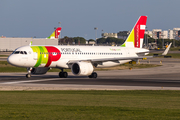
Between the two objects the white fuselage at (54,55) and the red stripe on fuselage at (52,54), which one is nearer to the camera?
the white fuselage at (54,55)

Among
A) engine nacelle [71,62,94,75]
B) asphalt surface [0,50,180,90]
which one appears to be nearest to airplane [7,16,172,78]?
engine nacelle [71,62,94,75]

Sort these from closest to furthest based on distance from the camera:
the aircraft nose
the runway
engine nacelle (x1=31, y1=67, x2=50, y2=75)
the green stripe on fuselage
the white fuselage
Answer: the runway < the aircraft nose < the white fuselage < the green stripe on fuselage < engine nacelle (x1=31, y1=67, x2=50, y2=75)

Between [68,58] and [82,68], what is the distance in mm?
3295

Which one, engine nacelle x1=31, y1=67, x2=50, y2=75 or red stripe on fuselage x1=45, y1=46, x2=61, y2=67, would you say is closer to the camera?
red stripe on fuselage x1=45, y1=46, x2=61, y2=67

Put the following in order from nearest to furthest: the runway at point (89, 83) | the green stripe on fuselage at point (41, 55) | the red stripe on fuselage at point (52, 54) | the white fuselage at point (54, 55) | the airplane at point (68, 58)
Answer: the runway at point (89, 83) < the white fuselage at point (54, 55) < the airplane at point (68, 58) < the green stripe on fuselage at point (41, 55) < the red stripe on fuselage at point (52, 54)

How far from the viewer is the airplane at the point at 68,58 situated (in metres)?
39.8

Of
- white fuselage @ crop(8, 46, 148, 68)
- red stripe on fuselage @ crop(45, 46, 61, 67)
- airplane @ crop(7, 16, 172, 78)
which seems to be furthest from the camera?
red stripe on fuselage @ crop(45, 46, 61, 67)

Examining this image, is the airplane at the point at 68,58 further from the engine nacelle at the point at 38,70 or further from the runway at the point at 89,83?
the runway at the point at 89,83

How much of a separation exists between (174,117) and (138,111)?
7.08ft

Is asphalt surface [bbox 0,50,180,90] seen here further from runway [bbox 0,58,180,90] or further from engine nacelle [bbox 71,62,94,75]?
engine nacelle [bbox 71,62,94,75]

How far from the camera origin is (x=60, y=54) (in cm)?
4153

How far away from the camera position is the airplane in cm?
3975

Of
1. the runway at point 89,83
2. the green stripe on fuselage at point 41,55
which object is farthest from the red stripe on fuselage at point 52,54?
the runway at point 89,83

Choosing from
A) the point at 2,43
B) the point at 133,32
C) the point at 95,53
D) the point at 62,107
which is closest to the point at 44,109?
the point at 62,107
